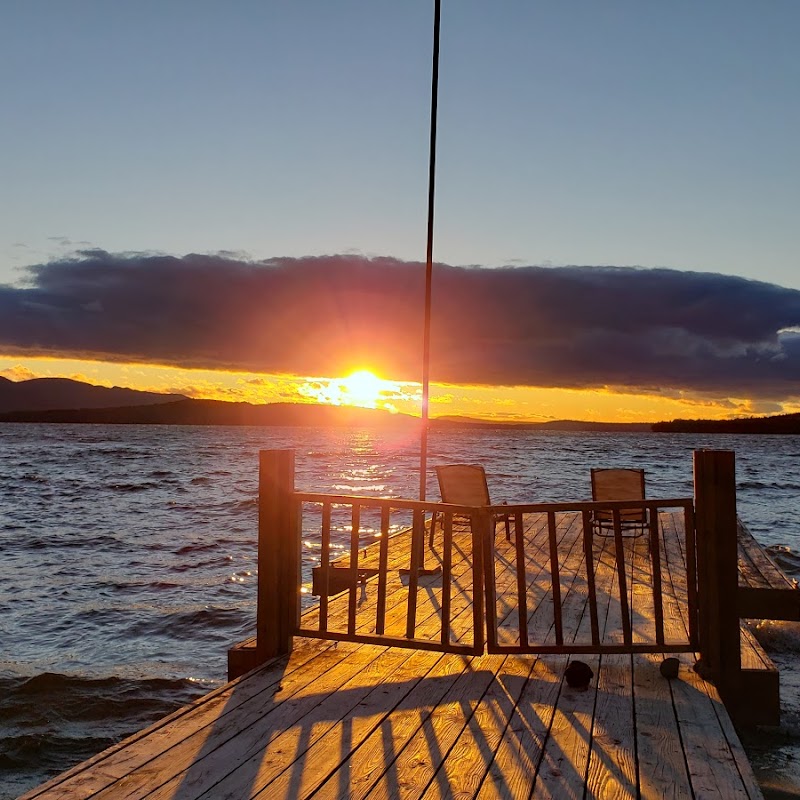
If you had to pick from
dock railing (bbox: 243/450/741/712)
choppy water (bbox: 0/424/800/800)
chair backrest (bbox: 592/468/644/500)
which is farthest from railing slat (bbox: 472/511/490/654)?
chair backrest (bbox: 592/468/644/500)

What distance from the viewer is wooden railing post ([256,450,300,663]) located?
6016 mm

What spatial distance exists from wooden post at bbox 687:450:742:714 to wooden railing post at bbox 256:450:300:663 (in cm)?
293

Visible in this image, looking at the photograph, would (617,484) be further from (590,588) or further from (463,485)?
(590,588)

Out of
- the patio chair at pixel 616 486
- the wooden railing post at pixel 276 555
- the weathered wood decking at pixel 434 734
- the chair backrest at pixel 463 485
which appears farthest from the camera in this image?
the patio chair at pixel 616 486

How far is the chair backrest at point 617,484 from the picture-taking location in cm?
1270

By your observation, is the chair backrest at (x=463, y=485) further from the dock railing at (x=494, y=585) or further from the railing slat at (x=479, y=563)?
the railing slat at (x=479, y=563)

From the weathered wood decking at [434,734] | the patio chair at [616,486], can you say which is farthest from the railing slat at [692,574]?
the patio chair at [616,486]

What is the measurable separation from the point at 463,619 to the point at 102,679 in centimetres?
491

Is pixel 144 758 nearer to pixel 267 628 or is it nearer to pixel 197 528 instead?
pixel 267 628

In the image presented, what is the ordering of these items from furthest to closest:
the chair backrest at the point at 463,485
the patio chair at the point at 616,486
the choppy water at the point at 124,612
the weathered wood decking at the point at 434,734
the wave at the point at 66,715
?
the patio chair at the point at 616,486 < the chair backrest at the point at 463,485 < the choppy water at the point at 124,612 < the wave at the point at 66,715 < the weathered wood decking at the point at 434,734

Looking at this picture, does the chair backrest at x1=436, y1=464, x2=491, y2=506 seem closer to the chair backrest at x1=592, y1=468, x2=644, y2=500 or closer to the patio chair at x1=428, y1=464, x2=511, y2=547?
the patio chair at x1=428, y1=464, x2=511, y2=547

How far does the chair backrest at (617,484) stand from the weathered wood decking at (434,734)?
19.8ft

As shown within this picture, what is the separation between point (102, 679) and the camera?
9.58 m

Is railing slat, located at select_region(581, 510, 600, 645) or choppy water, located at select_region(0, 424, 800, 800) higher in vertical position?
railing slat, located at select_region(581, 510, 600, 645)
